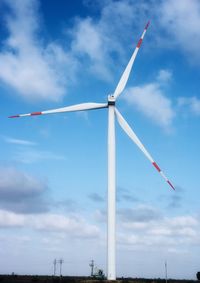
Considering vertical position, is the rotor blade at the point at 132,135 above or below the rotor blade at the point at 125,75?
below

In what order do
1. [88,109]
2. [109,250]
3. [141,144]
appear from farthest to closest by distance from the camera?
[88,109]
[141,144]
[109,250]

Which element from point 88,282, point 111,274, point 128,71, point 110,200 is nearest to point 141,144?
point 110,200

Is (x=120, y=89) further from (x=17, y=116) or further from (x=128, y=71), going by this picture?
(x=17, y=116)

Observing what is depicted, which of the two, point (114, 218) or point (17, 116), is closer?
point (114, 218)

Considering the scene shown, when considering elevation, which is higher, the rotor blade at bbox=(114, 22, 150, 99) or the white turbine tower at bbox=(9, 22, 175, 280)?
the rotor blade at bbox=(114, 22, 150, 99)

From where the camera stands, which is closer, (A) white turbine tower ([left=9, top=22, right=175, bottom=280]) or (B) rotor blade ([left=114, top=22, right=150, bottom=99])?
(A) white turbine tower ([left=9, top=22, right=175, bottom=280])

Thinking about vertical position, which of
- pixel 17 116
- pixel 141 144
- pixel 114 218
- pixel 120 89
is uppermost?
pixel 120 89

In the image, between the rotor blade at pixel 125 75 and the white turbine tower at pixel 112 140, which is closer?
the white turbine tower at pixel 112 140

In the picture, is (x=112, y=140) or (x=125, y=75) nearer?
(x=112, y=140)

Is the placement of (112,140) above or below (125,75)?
below

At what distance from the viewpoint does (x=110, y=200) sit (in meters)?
59.1

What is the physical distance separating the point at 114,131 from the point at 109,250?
58.9 ft

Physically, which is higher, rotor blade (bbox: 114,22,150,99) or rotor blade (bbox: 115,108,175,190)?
rotor blade (bbox: 114,22,150,99)

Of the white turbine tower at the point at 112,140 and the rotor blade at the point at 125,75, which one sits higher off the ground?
the rotor blade at the point at 125,75
